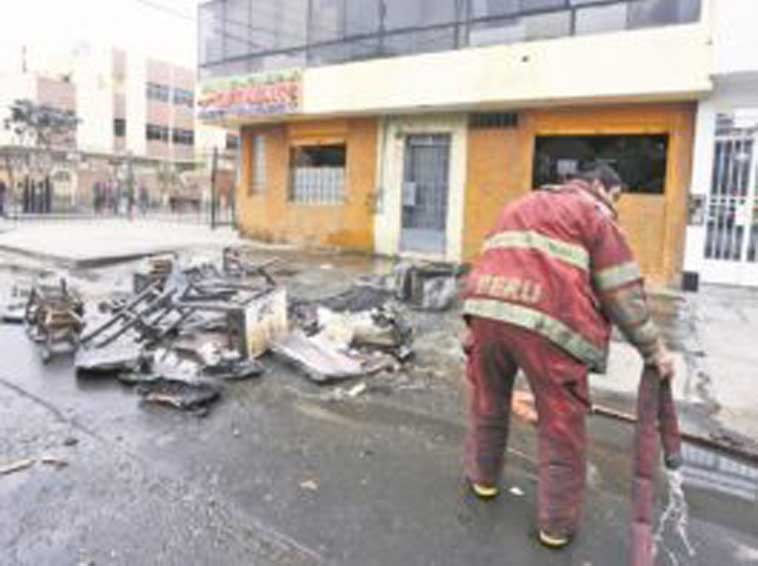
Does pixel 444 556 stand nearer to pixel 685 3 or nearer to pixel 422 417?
pixel 422 417

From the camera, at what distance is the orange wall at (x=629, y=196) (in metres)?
10.6

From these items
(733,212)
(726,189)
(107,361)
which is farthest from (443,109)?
(107,361)

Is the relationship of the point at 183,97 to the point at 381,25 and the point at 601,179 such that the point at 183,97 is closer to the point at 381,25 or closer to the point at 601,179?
the point at 381,25

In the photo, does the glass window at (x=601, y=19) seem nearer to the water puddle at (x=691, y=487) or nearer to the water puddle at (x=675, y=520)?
the water puddle at (x=691, y=487)

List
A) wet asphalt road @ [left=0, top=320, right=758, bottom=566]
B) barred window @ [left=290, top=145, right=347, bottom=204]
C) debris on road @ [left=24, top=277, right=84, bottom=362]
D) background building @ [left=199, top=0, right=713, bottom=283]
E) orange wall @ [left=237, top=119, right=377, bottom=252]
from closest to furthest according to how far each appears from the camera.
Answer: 1. wet asphalt road @ [left=0, top=320, right=758, bottom=566]
2. debris on road @ [left=24, top=277, right=84, bottom=362]
3. background building @ [left=199, top=0, right=713, bottom=283]
4. orange wall @ [left=237, top=119, right=377, bottom=252]
5. barred window @ [left=290, top=145, right=347, bottom=204]

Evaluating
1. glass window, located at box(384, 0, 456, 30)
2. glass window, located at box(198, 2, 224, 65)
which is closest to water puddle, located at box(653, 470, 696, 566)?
glass window, located at box(384, 0, 456, 30)

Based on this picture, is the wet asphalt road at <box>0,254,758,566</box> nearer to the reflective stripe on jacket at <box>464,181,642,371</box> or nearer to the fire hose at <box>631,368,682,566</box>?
the fire hose at <box>631,368,682,566</box>

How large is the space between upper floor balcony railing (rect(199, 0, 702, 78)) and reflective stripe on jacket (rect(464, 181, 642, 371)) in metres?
8.82

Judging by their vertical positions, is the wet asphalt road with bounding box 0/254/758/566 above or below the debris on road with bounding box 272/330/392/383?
below

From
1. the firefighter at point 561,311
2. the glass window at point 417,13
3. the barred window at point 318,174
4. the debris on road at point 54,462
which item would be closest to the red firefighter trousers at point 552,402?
the firefighter at point 561,311

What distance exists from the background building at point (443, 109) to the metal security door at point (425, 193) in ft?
0.11

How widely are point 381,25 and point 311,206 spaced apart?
446 centimetres

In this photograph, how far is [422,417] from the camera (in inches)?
177

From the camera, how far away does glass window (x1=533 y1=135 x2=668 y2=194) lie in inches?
429
